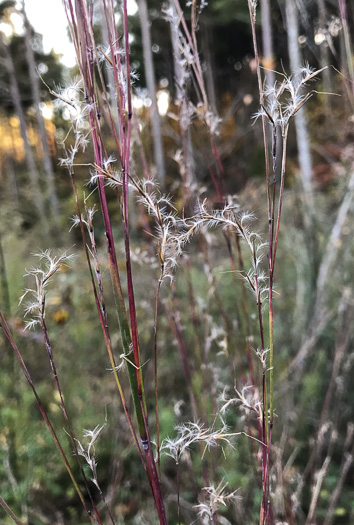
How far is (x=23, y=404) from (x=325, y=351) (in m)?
1.87

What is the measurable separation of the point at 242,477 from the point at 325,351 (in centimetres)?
91

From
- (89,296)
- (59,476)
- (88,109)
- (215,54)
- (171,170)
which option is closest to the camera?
(88,109)

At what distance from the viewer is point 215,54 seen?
39.2 feet

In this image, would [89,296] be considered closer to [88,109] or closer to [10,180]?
[88,109]

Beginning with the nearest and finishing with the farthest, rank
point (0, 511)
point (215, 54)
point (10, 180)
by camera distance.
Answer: point (0, 511), point (215, 54), point (10, 180)

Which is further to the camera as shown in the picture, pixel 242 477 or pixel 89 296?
pixel 89 296

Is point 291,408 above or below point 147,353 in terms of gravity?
below

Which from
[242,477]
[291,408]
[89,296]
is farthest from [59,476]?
[89,296]

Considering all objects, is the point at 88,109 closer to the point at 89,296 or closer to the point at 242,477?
the point at 242,477

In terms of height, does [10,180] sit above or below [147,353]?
above

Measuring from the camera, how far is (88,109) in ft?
1.60

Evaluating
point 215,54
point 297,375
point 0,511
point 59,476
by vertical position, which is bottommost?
point 59,476

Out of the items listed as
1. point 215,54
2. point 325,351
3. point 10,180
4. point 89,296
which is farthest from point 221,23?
point 10,180

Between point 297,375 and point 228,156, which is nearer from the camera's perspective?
point 297,375
